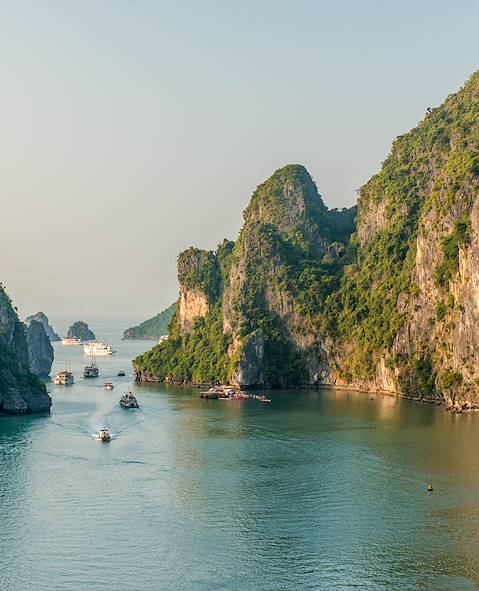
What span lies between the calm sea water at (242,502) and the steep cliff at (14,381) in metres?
1.79

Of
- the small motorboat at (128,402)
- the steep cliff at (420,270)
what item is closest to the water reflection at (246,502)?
the small motorboat at (128,402)

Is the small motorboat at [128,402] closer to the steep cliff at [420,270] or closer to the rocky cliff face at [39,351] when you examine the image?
the steep cliff at [420,270]

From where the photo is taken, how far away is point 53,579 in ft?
124

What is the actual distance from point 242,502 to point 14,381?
121 feet

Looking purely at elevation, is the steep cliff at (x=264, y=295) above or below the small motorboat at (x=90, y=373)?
above

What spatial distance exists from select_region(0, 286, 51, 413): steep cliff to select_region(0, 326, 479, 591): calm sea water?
1788 mm

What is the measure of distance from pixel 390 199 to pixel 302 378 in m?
24.0

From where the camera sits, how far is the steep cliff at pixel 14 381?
78625 millimetres

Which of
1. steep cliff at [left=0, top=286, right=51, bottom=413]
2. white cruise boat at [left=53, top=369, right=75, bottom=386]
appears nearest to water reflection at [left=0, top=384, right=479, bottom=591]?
steep cliff at [left=0, top=286, right=51, bottom=413]

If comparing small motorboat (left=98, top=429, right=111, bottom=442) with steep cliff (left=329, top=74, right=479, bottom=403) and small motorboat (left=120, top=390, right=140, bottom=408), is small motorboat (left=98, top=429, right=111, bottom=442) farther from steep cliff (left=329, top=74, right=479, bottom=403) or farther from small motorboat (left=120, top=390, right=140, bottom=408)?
steep cliff (left=329, top=74, right=479, bottom=403)

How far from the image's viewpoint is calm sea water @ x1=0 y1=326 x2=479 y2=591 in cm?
3859

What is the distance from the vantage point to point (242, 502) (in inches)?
1938

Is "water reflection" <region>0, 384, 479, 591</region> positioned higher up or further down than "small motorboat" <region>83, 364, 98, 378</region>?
further down

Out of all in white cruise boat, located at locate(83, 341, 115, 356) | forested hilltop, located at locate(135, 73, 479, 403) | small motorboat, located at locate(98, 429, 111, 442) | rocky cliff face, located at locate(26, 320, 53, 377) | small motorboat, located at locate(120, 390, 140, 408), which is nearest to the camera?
small motorboat, located at locate(98, 429, 111, 442)
